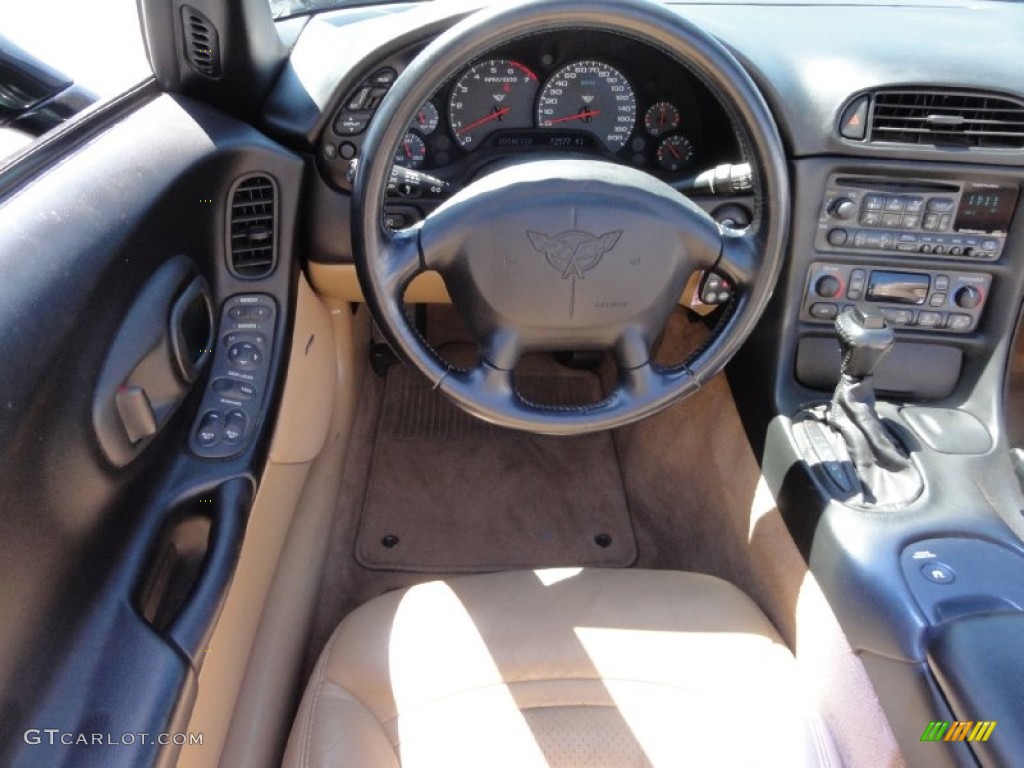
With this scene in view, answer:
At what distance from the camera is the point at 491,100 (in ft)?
4.90

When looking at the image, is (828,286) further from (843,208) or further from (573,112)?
(573,112)

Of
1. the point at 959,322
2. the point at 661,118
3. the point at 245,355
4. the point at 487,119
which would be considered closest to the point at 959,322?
the point at 959,322

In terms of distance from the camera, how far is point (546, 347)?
1.23 m

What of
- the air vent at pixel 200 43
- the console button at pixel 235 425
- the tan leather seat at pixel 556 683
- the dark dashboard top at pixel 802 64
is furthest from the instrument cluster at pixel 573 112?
the tan leather seat at pixel 556 683

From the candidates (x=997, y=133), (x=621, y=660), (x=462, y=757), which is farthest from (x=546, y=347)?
(x=997, y=133)

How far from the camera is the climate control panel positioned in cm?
145

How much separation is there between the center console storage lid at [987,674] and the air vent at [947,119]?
2.59 ft

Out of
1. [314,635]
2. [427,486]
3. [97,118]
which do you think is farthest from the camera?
[427,486]

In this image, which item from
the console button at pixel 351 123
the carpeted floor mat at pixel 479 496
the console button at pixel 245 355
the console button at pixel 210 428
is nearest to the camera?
the console button at pixel 210 428

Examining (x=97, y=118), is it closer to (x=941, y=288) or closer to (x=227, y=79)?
(x=227, y=79)

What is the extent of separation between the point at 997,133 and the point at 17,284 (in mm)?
1462

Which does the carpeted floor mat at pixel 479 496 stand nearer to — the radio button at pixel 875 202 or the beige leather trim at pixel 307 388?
the beige leather trim at pixel 307 388

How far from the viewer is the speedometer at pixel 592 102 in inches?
58.7

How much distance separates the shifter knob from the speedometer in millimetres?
552
